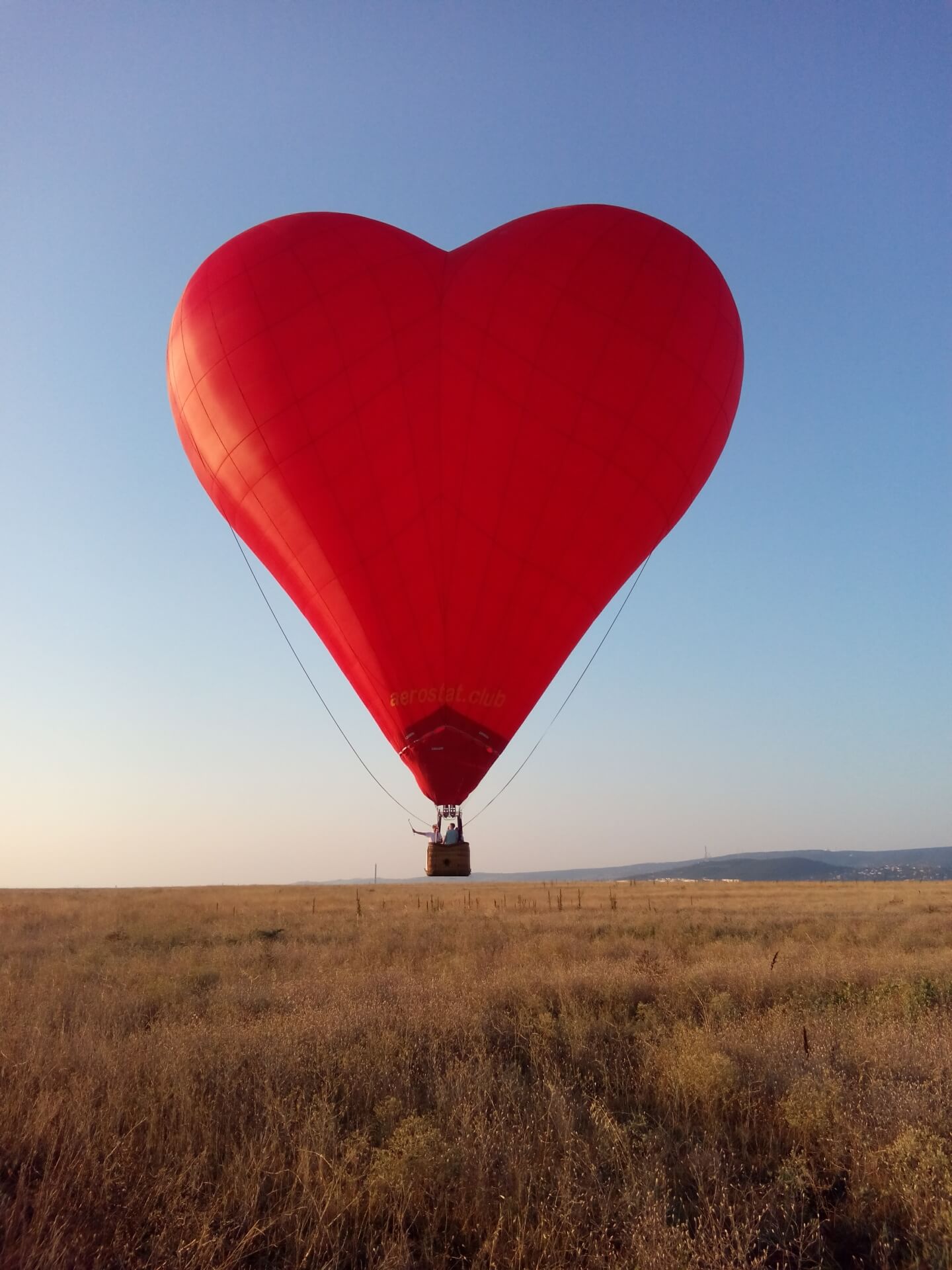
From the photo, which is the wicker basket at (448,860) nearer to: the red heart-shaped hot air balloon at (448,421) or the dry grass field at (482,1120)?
the red heart-shaped hot air balloon at (448,421)

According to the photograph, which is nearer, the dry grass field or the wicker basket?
the dry grass field

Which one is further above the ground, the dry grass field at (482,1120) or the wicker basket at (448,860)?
the wicker basket at (448,860)

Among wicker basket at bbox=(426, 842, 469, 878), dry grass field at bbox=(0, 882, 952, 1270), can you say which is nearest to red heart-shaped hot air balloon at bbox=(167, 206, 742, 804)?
wicker basket at bbox=(426, 842, 469, 878)

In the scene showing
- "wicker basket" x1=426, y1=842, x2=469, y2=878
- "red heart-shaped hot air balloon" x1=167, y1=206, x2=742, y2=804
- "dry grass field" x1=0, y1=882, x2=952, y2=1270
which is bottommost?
"dry grass field" x1=0, y1=882, x2=952, y2=1270

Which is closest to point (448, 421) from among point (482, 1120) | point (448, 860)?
point (448, 860)

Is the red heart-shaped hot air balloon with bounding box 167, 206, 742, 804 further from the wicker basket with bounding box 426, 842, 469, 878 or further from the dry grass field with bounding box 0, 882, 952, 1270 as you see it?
the dry grass field with bounding box 0, 882, 952, 1270

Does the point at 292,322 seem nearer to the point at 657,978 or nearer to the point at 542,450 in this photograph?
the point at 542,450

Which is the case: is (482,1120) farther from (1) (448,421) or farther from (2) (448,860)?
(1) (448,421)

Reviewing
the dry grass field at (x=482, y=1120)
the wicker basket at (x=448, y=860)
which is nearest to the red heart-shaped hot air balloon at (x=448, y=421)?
the wicker basket at (x=448, y=860)
